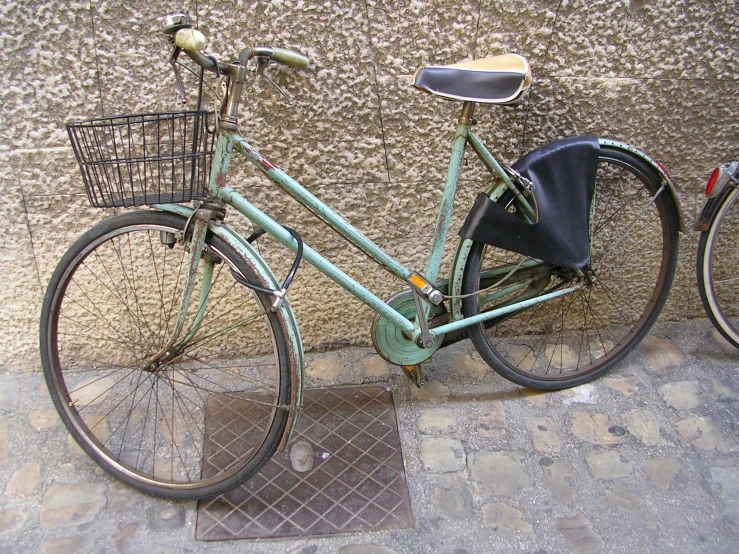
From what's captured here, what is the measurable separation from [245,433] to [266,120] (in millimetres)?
1282

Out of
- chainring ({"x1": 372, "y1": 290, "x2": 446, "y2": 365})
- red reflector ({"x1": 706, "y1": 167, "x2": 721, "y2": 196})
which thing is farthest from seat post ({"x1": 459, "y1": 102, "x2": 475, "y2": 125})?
red reflector ({"x1": 706, "y1": 167, "x2": 721, "y2": 196})

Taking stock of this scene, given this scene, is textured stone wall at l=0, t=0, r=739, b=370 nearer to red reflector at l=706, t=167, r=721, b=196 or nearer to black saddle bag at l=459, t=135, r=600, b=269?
red reflector at l=706, t=167, r=721, b=196

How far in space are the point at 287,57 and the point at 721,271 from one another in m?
2.41

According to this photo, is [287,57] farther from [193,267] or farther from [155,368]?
[155,368]

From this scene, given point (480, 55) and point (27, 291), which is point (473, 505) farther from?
point (27, 291)

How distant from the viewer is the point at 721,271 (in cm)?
311

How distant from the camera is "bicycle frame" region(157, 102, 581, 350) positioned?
200cm

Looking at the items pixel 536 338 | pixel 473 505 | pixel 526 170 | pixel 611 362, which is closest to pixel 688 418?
pixel 611 362

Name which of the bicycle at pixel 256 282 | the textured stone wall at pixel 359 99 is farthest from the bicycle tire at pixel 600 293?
the textured stone wall at pixel 359 99

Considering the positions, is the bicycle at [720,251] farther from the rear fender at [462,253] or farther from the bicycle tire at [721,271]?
the rear fender at [462,253]

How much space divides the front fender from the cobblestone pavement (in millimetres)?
506

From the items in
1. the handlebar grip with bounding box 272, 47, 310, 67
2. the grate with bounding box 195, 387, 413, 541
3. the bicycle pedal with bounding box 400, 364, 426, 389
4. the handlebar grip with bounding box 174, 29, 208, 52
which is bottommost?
the grate with bounding box 195, 387, 413, 541

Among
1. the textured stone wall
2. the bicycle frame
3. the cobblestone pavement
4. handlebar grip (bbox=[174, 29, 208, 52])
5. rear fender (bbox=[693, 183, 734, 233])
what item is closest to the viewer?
handlebar grip (bbox=[174, 29, 208, 52])

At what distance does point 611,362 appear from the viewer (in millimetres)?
2863
